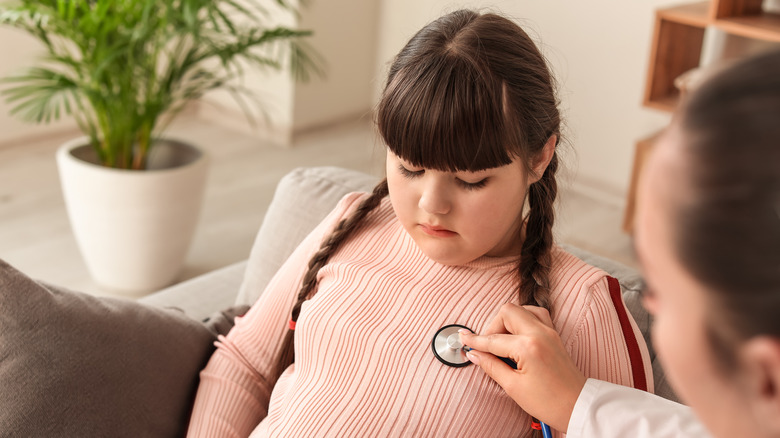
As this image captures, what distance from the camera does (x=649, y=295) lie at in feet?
1.65

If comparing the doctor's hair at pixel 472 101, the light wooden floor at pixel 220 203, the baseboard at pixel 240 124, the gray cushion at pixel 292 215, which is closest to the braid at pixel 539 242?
the doctor's hair at pixel 472 101

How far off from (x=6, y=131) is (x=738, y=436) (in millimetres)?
3591

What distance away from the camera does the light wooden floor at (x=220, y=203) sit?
8.75 ft

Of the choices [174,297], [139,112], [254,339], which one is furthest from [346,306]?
[139,112]

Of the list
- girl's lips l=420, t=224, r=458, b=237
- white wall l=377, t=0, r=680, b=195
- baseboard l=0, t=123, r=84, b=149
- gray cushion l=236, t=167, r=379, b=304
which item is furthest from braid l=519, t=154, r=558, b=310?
baseboard l=0, t=123, r=84, b=149

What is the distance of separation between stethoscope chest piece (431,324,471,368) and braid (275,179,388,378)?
0.21 m

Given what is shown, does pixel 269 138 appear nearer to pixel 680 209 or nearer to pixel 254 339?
pixel 254 339

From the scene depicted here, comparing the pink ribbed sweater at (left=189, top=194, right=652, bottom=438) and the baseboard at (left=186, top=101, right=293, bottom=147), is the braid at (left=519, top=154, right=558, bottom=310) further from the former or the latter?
the baseboard at (left=186, top=101, right=293, bottom=147)

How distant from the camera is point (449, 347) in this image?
95 centimetres

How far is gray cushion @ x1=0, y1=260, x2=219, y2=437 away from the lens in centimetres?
99

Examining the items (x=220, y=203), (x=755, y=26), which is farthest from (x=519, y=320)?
(x=220, y=203)

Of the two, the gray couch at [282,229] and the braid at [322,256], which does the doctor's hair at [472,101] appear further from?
the gray couch at [282,229]

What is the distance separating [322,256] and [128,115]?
137 cm

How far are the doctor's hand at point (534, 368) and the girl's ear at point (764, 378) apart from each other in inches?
15.9
